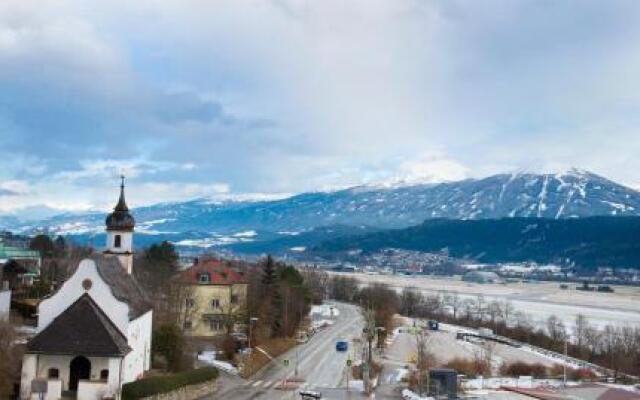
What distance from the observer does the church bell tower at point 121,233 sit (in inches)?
2106

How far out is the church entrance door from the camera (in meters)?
41.8

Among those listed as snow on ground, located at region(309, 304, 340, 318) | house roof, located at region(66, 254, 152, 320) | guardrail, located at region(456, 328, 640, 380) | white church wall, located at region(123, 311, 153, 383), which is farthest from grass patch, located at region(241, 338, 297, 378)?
snow on ground, located at region(309, 304, 340, 318)

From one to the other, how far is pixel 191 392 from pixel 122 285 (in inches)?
333

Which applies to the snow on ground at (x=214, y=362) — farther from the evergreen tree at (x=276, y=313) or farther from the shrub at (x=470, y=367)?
the shrub at (x=470, y=367)

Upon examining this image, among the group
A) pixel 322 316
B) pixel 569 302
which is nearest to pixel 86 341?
pixel 322 316

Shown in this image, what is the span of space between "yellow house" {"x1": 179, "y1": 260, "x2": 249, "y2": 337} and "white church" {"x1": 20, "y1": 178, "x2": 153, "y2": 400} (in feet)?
89.8

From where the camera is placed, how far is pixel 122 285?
158 feet

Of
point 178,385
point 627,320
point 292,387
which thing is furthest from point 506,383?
point 627,320

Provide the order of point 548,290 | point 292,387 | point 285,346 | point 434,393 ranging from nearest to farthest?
point 434,393 → point 292,387 → point 285,346 → point 548,290

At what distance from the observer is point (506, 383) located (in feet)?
178

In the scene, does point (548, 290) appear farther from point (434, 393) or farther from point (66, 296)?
point (66, 296)

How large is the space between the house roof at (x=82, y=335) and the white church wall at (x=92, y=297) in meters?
0.49

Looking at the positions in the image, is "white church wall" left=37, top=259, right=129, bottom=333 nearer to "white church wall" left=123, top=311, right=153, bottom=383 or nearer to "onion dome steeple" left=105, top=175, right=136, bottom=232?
"white church wall" left=123, top=311, right=153, bottom=383

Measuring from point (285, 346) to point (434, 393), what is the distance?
28137mm
